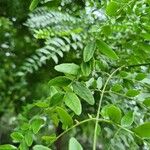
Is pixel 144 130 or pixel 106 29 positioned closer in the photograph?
pixel 144 130

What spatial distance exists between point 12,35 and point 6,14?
4.8 inches

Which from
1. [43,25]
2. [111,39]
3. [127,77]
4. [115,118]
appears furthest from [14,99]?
[115,118]

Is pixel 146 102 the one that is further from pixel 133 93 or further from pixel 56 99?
pixel 56 99

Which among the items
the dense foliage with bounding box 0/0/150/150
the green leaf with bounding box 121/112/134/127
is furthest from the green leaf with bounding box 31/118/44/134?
the green leaf with bounding box 121/112/134/127

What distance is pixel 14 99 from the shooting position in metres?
2.15

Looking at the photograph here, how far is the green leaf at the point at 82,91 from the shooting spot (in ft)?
1.97

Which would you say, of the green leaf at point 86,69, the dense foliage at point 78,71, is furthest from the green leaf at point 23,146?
the green leaf at point 86,69

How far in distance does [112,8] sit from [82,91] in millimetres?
124

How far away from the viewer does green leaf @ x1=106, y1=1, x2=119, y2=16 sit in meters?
0.65

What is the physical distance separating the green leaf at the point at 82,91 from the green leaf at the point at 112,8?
0.11m

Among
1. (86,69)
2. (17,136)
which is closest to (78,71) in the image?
(86,69)

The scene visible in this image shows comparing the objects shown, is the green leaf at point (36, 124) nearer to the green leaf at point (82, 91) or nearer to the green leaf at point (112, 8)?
the green leaf at point (82, 91)

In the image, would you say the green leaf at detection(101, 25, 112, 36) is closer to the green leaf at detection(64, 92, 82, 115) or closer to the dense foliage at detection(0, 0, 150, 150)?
the dense foliage at detection(0, 0, 150, 150)

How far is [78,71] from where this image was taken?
0.62 metres
